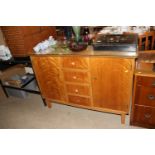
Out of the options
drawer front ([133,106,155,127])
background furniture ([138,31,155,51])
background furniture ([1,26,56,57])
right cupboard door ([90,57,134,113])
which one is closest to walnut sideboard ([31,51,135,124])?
right cupboard door ([90,57,134,113])

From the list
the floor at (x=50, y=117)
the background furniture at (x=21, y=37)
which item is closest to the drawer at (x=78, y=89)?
the floor at (x=50, y=117)

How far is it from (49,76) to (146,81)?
3.58 feet

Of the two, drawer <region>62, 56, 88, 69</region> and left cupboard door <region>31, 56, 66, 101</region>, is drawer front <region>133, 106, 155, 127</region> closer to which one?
drawer <region>62, 56, 88, 69</region>

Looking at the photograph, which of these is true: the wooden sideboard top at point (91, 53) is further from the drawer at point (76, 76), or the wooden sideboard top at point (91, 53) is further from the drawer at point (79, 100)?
the drawer at point (79, 100)

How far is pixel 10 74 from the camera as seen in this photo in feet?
8.14

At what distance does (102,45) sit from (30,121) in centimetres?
140

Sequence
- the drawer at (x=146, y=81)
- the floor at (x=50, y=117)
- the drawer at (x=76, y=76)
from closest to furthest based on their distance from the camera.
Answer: the drawer at (x=146, y=81), the drawer at (x=76, y=76), the floor at (x=50, y=117)

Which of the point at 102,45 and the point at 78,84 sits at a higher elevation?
the point at 102,45

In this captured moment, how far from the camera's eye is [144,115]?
1.58m

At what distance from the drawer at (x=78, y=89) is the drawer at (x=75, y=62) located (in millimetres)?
268

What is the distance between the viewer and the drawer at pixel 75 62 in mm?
1514

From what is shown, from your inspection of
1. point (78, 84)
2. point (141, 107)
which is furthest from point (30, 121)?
point (141, 107)

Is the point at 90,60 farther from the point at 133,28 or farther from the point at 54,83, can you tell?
the point at 133,28

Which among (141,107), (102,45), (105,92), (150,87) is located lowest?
(141,107)
